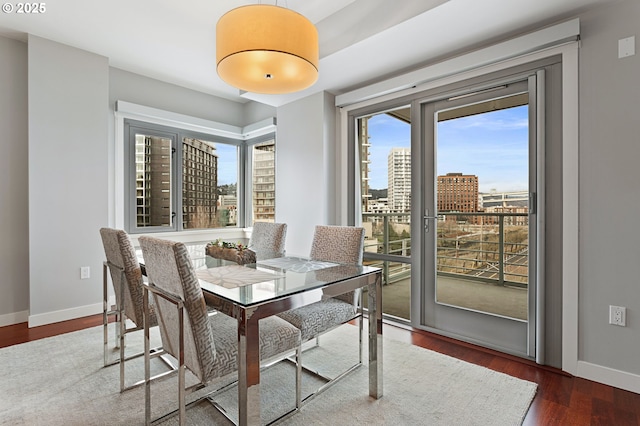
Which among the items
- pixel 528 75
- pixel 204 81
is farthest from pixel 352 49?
pixel 204 81

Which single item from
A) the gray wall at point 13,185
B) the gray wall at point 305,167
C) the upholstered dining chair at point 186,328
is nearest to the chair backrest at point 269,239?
the gray wall at point 305,167

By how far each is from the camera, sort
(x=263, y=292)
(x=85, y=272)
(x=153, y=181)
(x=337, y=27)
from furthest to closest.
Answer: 1. (x=153, y=181)
2. (x=85, y=272)
3. (x=337, y=27)
4. (x=263, y=292)

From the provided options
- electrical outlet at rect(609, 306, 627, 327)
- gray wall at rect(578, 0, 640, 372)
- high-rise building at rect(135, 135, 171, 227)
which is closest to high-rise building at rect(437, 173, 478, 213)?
gray wall at rect(578, 0, 640, 372)

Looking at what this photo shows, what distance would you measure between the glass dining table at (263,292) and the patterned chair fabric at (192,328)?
132 millimetres

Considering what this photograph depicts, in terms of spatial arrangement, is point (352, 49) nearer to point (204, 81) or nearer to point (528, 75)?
point (528, 75)

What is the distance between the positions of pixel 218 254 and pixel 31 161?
208cm

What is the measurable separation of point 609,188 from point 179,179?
13.9 feet

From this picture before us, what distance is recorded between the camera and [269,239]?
9.50ft

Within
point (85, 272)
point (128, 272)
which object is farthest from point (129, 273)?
point (85, 272)

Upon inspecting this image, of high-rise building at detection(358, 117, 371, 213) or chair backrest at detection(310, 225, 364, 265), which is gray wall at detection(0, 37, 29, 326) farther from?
high-rise building at detection(358, 117, 371, 213)

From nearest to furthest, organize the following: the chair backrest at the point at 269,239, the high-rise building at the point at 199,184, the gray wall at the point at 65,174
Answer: the chair backrest at the point at 269,239, the gray wall at the point at 65,174, the high-rise building at the point at 199,184

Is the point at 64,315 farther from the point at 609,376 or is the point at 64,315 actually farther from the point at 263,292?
the point at 609,376

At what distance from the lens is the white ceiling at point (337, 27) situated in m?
2.21

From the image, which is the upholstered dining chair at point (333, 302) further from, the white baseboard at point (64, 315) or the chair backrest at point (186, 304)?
the white baseboard at point (64, 315)
